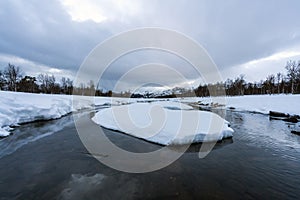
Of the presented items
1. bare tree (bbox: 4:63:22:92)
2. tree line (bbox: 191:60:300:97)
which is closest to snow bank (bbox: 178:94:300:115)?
tree line (bbox: 191:60:300:97)

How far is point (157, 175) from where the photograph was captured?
4605mm

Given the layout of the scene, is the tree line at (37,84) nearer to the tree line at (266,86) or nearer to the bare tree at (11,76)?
the bare tree at (11,76)

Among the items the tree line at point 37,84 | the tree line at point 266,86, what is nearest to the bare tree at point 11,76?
the tree line at point 37,84

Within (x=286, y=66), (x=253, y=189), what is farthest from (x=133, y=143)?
(x=286, y=66)

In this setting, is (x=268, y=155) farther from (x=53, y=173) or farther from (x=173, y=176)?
(x=53, y=173)

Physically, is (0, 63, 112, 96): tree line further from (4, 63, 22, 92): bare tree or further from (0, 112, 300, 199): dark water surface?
(0, 112, 300, 199): dark water surface

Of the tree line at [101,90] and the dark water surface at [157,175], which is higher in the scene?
the tree line at [101,90]

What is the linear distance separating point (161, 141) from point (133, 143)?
1.34 meters

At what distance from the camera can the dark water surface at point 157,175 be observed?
12.3ft

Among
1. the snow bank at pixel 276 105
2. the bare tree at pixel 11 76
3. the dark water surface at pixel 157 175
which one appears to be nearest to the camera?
the dark water surface at pixel 157 175

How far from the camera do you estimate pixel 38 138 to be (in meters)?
8.41

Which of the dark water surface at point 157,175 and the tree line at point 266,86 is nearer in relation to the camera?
the dark water surface at point 157,175

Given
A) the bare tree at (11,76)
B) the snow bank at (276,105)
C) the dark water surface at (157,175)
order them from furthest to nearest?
the bare tree at (11,76), the snow bank at (276,105), the dark water surface at (157,175)

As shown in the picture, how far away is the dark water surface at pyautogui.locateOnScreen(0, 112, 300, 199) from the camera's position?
3750 millimetres
